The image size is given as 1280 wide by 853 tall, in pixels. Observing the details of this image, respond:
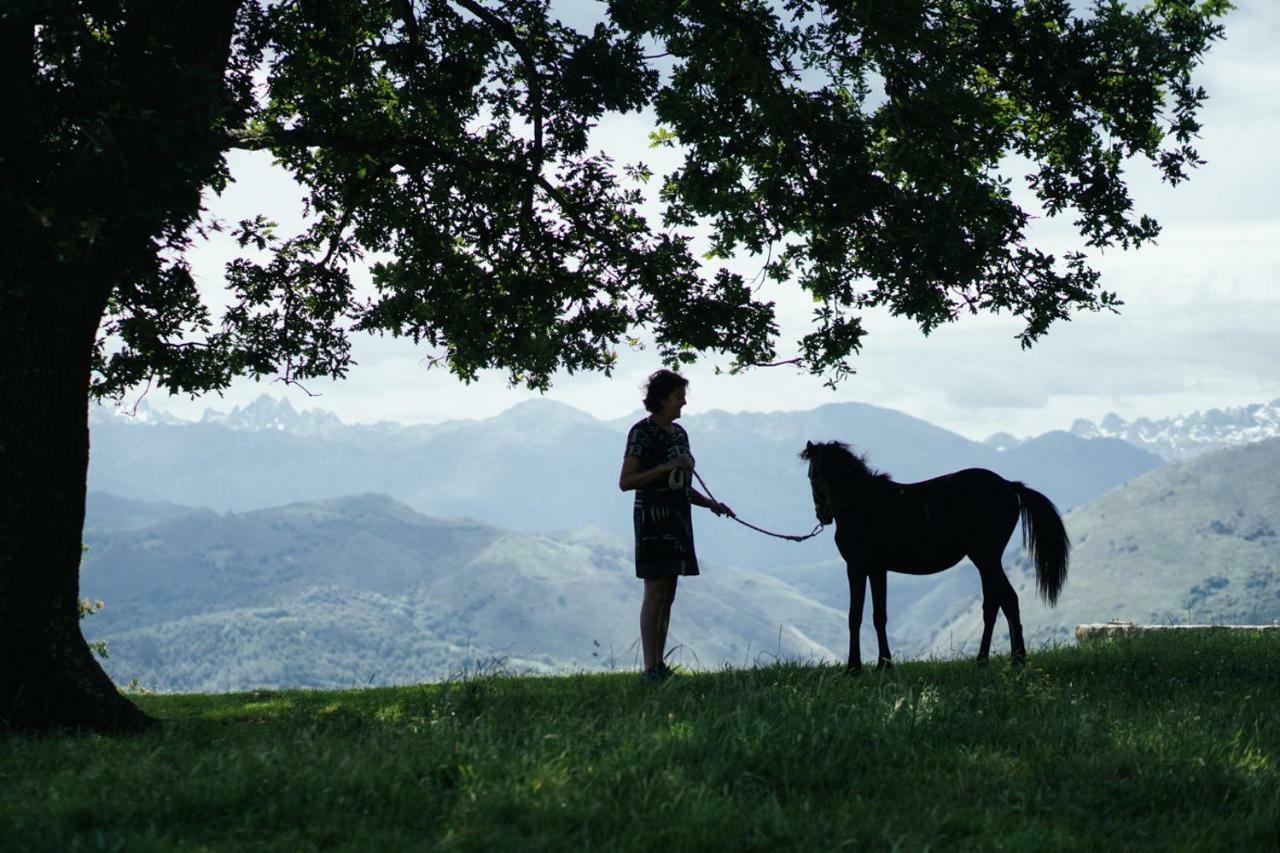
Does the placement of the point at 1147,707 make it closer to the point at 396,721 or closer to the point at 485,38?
the point at 396,721

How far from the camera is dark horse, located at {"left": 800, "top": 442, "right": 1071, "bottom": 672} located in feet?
42.5

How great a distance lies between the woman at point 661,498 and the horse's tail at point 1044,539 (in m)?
4.09

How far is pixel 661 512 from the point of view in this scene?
38.9ft

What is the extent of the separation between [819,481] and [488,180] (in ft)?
24.9

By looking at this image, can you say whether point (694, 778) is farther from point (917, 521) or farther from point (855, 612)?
point (917, 521)

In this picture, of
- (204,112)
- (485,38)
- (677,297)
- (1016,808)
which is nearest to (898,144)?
(677,297)

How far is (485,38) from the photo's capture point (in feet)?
55.0

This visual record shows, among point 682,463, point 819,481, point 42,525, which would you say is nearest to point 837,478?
point 819,481

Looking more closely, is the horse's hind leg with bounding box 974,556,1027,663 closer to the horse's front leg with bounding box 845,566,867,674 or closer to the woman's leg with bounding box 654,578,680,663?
the horse's front leg with bounding box 845,566,867,674

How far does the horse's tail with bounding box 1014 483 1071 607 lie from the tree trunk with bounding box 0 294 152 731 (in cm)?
995

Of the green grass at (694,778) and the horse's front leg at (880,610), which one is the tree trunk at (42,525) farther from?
the horse's front leg at (880,610)

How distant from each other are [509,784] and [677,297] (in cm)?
1088

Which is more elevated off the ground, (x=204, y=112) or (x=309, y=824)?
(x=204, y=112)

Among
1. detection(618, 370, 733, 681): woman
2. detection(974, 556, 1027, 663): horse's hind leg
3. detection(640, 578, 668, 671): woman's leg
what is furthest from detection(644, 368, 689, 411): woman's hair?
detection(974, 556, 1027, 663): horse's hind leg
